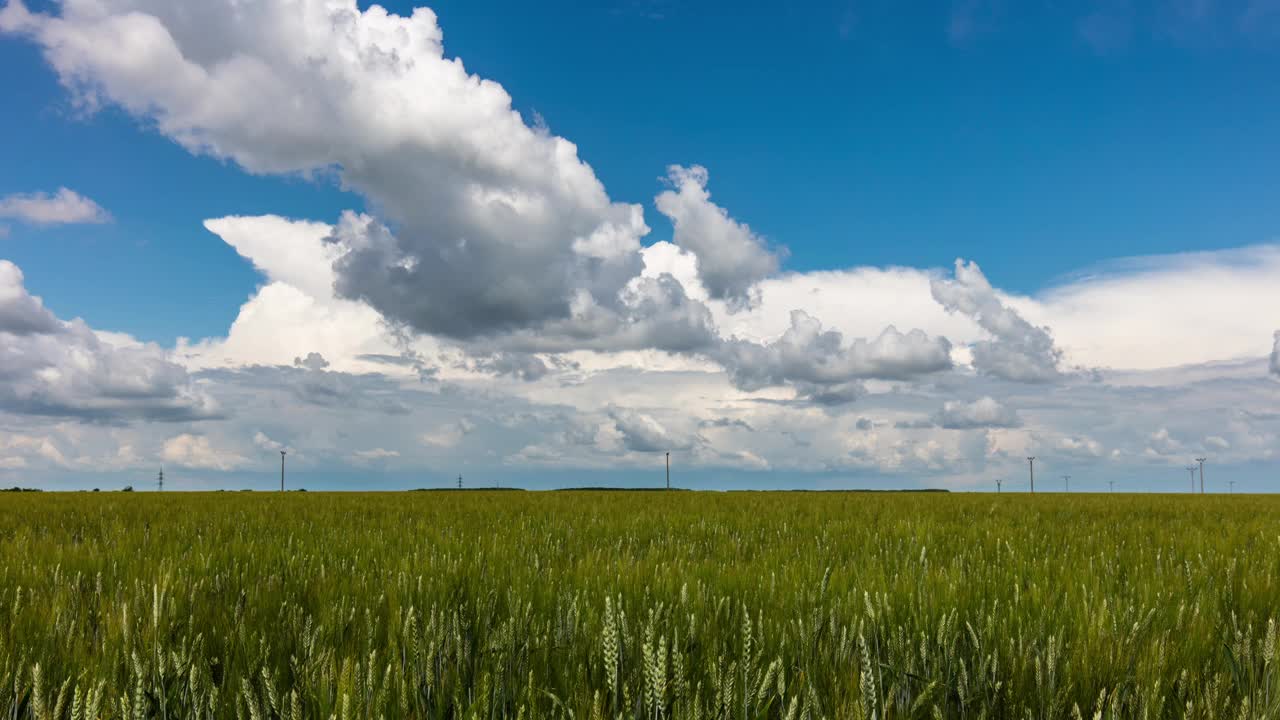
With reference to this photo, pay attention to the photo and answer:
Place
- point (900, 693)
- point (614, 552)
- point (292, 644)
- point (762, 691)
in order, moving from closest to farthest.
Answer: point (762, 691), point (900, 693), point (292, 644), point (614, 552)

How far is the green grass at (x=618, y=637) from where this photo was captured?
225 centimetres

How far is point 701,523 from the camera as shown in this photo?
999 cm

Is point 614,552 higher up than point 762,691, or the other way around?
point 762,691

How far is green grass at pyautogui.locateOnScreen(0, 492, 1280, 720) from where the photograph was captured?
2246 millimetres

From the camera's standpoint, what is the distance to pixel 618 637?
2.55 m

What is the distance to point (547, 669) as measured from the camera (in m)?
2.74

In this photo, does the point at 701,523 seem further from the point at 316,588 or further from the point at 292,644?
the point at 292,644

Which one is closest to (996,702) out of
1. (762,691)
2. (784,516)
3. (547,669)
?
(762,691)

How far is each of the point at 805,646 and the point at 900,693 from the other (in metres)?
0.47

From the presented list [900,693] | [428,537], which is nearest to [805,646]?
[900,693]

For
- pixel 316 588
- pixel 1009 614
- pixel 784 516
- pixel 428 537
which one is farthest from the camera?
pixel 784 516

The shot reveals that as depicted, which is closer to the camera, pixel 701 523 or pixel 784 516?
pixel 701 523

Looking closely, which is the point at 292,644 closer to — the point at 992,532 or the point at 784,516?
the point at 992,532

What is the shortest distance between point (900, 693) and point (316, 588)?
3.27 meters
